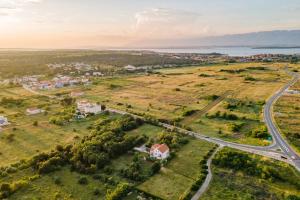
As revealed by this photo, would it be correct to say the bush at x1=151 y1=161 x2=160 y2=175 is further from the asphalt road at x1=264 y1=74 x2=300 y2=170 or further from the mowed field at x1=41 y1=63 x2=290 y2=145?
the asphalt road at x1=264 y1=74 x2=300 y2=170

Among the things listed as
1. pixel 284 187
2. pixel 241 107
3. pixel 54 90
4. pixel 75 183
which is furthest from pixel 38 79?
pixel 284 187

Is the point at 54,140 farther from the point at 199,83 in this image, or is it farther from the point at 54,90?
the point at 199,83

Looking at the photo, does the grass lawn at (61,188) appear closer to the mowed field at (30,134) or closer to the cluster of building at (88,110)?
the mowed field at (30,134)

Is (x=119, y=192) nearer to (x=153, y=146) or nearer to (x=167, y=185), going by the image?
(x=167, y=185)

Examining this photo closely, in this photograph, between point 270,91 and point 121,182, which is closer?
point 121,182

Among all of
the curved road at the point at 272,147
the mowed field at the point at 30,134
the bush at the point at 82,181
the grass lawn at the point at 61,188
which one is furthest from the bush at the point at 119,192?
the curved road at the point at 272,147

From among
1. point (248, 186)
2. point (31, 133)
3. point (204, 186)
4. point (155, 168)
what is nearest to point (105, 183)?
point (155, 168)
